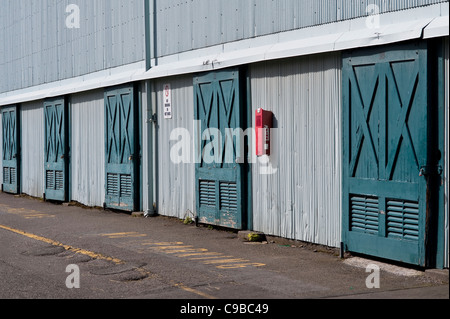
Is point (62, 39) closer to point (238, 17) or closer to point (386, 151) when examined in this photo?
point (238, 17)

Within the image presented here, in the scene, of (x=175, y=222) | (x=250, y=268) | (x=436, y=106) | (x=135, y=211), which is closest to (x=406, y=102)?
(x=436, y=106)

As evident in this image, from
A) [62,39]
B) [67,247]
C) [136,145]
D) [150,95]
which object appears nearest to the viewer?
[67,247]

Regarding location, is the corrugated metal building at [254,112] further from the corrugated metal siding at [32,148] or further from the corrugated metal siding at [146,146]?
the corrugated metal siding at [32,148]

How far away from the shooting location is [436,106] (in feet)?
29.8

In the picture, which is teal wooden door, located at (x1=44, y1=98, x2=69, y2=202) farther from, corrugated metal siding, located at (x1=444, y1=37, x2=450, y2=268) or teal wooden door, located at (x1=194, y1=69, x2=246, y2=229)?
corrugated metal siding, located at (x1=444, y1=37, x2=450, y2=268)

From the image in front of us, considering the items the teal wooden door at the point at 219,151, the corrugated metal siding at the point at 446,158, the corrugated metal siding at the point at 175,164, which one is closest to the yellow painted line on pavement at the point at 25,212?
the corrugated metal siding at the point at 175,164

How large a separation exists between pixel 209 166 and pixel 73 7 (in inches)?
300

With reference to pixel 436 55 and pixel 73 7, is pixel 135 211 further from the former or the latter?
pixel 436 55

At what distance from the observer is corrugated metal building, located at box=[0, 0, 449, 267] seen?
9383 millimetres

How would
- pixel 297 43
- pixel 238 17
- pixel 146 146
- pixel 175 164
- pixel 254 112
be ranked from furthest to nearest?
1. pixel 146 146
2. pixel 175 164
3. pixel 238 17
4. pixel 254 112
5. pixel 297 43

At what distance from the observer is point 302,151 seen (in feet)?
37.7

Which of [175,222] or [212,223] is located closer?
[212,223]

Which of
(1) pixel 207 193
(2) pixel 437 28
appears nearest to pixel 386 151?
(2) pixel 437 28

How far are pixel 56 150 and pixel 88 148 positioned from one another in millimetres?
1990
